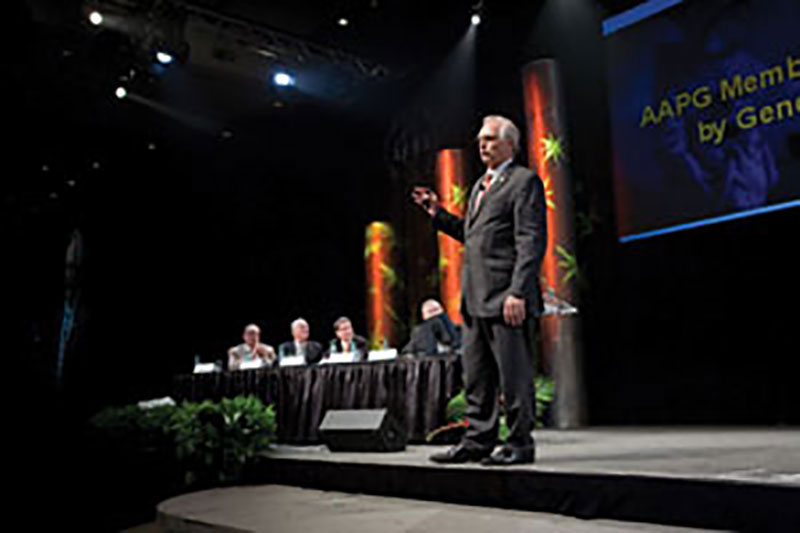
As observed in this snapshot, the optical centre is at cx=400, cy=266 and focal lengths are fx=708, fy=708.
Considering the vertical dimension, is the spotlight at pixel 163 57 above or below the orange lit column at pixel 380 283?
above

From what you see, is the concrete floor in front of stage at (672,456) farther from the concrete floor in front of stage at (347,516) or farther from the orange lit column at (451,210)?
the orange lit column at (451,210)

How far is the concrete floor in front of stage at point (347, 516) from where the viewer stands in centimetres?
207

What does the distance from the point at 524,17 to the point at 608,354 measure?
10.3 ft

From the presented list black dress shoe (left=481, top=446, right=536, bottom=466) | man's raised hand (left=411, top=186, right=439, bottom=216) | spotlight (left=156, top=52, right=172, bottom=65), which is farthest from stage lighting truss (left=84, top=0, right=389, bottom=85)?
black dress shoe (left=481, top=446, right=536, bottom=466)

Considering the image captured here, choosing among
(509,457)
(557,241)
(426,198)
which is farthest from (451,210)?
(509,457)

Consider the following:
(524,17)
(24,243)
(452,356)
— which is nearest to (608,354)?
(452,356)

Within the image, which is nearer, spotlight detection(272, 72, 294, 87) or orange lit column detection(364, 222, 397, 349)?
spotlight detection(272, 72, 294, 87)

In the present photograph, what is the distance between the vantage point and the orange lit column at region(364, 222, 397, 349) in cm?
834

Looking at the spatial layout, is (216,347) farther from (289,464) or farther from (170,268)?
(289,464)

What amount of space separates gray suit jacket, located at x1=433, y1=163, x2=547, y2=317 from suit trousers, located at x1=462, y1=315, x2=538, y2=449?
0.26 feet

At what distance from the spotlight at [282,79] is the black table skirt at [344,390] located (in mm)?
3589

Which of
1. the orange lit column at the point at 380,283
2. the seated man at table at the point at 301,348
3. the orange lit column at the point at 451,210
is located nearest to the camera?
the seated man at table at the point at 301,348

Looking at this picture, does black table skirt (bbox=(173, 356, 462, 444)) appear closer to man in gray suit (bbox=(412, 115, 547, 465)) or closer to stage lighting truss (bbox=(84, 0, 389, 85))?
man in gray suit (bbox=(412, 115, 547, 465))

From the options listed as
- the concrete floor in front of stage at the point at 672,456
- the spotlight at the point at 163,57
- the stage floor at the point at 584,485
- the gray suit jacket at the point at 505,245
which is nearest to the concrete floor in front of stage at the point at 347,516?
the stage floor at the point at 584,485
